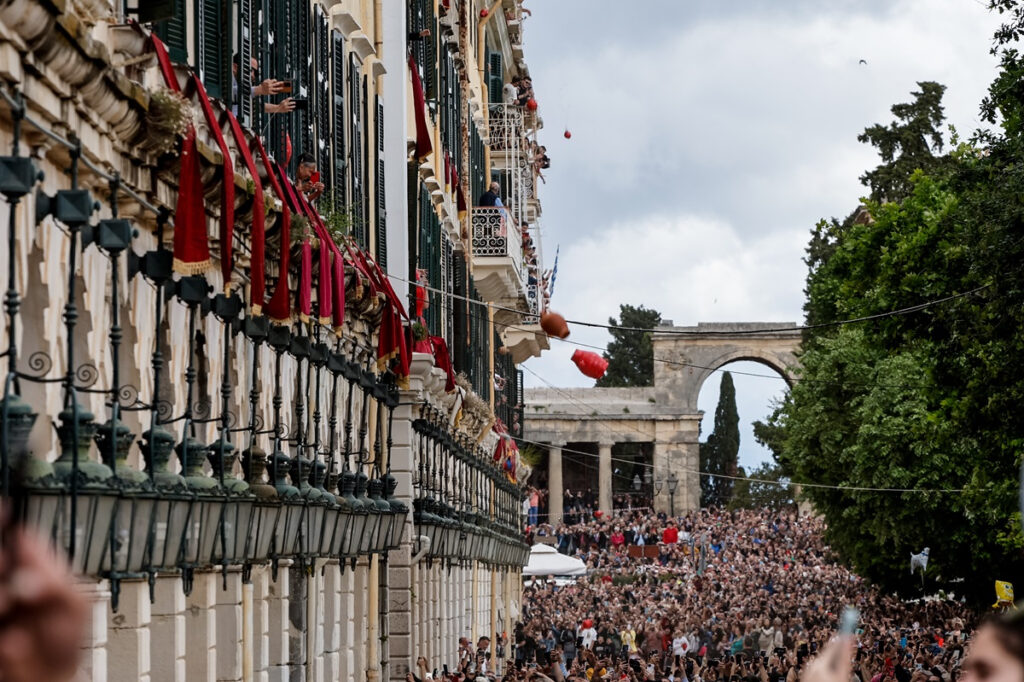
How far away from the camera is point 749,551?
7169 cm

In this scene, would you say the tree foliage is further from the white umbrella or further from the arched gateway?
the arched gateway

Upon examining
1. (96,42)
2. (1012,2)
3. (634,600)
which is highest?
(1012,2)

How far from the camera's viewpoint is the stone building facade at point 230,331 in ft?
26.0

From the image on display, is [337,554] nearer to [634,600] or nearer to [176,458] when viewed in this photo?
[176,458]

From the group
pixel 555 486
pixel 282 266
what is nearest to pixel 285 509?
pixel 282 266

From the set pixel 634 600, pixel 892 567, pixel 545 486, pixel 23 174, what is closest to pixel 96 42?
pixel 23 174

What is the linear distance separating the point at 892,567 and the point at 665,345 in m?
57.9

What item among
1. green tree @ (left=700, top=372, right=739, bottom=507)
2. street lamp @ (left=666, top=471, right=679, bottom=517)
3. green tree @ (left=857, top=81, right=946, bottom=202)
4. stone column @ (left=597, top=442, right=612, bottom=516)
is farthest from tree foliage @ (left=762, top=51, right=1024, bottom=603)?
green tree @ (left=700, top=372, right=739, bottom=507)

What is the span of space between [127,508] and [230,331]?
15.8 ft

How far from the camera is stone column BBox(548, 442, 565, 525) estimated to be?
320 ft

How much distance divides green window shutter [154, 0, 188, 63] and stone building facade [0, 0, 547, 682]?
0.04 m

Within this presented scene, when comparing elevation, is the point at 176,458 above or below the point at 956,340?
below

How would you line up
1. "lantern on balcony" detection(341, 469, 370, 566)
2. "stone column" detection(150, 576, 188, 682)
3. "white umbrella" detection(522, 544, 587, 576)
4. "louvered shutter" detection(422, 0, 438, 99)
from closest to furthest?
"stone column" detection(150, 576, 188, 682) < "lantern on balcony" detection(341, 469, 370, 566) < "louvered shutter" detection(422, 0, 438, 99) < "white umbrella" detection(522, 544, 587, 576)

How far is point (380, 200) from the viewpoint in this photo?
22719mm
